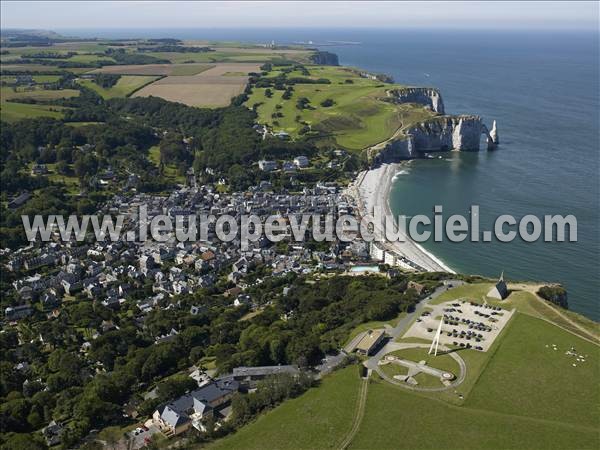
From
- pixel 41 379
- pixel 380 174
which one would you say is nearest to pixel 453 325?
pixel 41 379

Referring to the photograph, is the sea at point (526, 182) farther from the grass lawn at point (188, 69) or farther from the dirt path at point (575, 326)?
the grass lawn at point (188, 69)

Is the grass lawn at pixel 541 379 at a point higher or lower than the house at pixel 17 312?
higher

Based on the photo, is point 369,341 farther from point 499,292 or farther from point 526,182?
point 526,182

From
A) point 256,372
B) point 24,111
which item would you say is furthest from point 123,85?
point 256,372

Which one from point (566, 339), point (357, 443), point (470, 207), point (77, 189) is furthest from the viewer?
point (77, 189)

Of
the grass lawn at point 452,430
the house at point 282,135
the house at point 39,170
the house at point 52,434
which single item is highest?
the house at point 282,135

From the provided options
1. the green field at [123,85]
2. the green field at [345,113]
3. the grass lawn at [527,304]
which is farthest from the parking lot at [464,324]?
the green field at [123,85]

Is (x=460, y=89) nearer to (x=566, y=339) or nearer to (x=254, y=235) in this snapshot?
(x=254, y=235)
